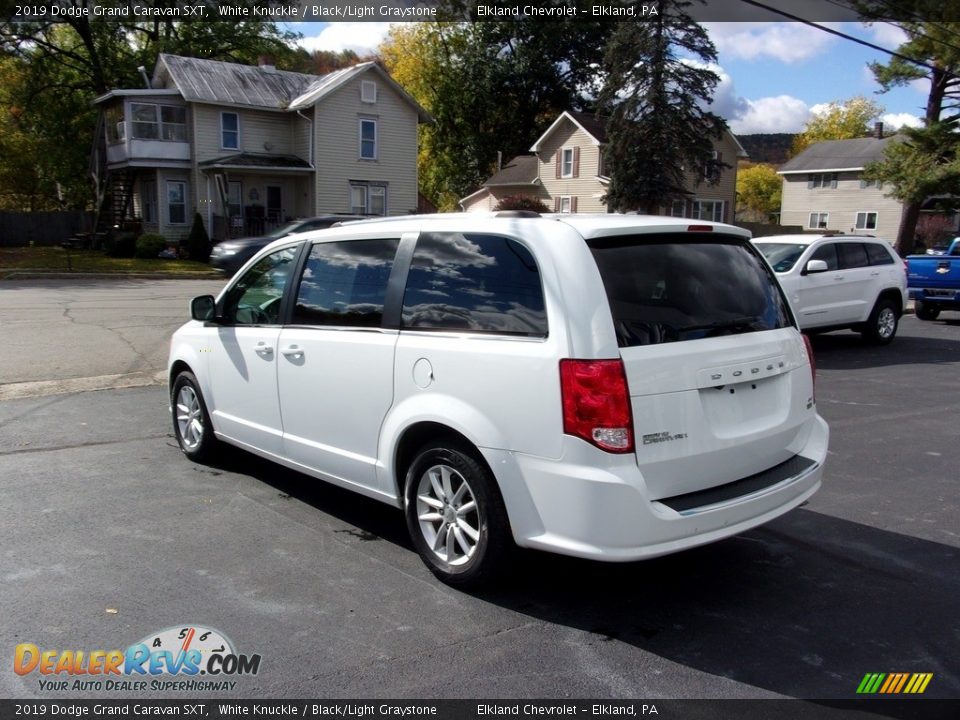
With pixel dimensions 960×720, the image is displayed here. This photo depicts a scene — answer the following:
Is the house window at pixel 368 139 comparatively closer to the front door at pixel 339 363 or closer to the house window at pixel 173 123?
the house window at pixel 173 123

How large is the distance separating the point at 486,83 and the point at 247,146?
23.3m

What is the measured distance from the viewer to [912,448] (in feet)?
23.3

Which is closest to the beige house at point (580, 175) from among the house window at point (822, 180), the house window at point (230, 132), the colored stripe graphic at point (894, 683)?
the house window at point (822, 180)

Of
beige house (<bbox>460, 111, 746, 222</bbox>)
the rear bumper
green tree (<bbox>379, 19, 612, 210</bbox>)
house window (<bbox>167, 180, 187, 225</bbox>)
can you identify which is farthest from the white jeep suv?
green tree (<bbox>379, 19, 612, 210</bbox>)

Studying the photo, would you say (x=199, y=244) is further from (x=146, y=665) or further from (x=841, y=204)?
(x=841, y=204)

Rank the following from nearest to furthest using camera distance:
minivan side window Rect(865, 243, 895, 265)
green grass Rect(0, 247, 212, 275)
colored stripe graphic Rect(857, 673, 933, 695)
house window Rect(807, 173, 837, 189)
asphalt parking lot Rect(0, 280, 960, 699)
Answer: colored stripe graphic Rect(857, 673, 933, 695) → asphalt parking lot Rect(0, 280, 960, 699) → minivan side window Rect(865, 243, 895, 265) → green grass Rect(0, 247, 212, 275) → house window Rect(807, 173, 837, 189)

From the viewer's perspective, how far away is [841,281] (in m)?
13.0

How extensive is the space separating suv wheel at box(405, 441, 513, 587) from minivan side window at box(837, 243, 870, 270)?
10953mm

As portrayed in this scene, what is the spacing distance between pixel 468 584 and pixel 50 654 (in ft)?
6.17

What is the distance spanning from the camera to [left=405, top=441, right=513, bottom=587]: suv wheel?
154 inches

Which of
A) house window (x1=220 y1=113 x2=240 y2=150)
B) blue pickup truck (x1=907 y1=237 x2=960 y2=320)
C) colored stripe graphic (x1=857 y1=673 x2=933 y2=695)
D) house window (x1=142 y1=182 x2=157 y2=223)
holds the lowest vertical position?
colored stripe graphic (x1=857 y1=673 x2=933 y2=695)

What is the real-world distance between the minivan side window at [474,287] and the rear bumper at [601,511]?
2.11ft

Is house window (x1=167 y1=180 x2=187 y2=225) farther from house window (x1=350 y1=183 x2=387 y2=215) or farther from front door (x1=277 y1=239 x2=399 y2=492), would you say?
front door (x1=277 y1=239 x2=399 y2=492)

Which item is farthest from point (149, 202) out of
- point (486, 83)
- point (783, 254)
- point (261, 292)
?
point (261, 292)
